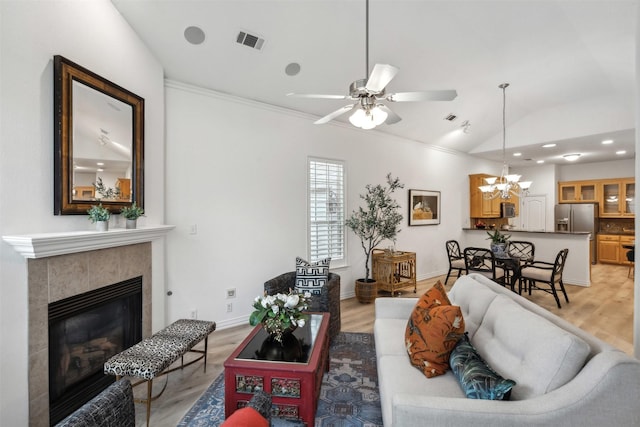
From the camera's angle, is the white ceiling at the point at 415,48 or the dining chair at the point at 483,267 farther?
the dining chair at the point at 483,267

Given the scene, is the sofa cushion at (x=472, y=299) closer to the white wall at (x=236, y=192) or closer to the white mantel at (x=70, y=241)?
the white wall at (x=236, y=192)

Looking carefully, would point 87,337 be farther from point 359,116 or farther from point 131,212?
point 359,116

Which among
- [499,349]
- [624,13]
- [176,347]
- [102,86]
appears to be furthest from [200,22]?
[624,13]

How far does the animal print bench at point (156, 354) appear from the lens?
1.99 metres

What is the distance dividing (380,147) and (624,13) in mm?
3306

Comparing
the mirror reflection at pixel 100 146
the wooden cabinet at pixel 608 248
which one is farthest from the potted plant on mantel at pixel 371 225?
the wooden cabinet at pixel 608 248

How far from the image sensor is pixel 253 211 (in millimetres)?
3996

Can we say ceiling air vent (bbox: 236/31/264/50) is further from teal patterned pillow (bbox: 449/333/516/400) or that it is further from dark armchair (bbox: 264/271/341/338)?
teal patterned pillow (bbox: 449/333/516/400)

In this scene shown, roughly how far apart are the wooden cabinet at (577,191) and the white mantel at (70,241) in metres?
10.4

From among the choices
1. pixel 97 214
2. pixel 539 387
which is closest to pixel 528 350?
pixel 539 387

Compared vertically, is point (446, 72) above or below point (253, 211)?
above

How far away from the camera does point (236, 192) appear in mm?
3844

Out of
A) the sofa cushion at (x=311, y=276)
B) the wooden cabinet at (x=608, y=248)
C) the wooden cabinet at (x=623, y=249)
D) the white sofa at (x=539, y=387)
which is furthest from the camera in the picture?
the wooden cabinet at (x=608, y=248)

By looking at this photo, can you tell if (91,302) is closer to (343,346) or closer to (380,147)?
(343,346)
